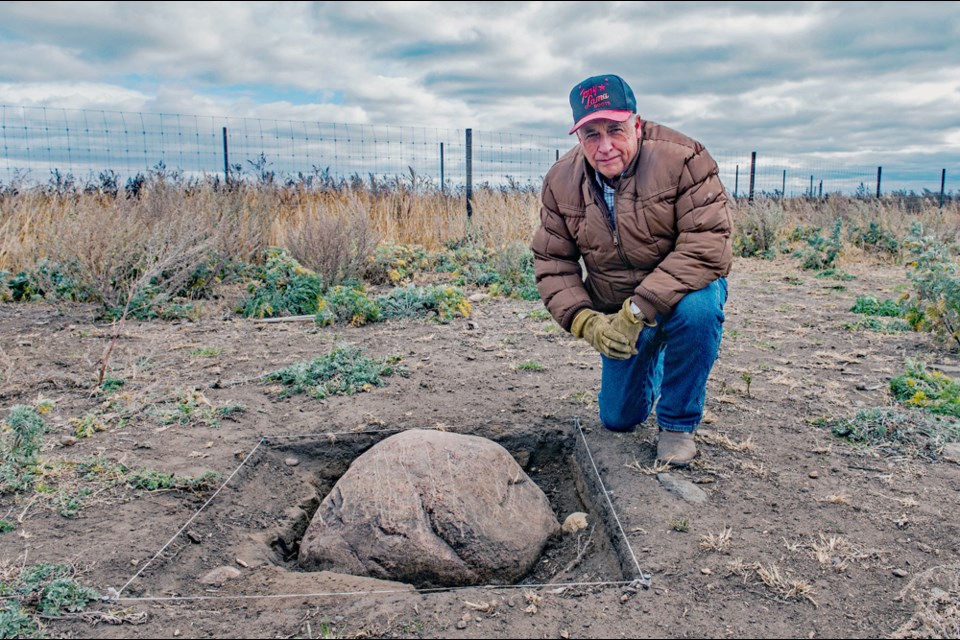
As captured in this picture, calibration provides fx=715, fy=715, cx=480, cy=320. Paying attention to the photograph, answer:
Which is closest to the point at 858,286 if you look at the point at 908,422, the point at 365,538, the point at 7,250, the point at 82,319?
the point at 908,422

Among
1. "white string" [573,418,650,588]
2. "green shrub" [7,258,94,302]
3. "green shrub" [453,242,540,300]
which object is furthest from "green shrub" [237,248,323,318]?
"white string" [573,418,650,588]

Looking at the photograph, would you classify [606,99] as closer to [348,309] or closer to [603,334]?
[603,334]

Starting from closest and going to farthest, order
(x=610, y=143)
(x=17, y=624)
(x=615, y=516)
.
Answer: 1. (x=17, y=624)
2. (x=615, y=516)
3. (x=610, y=143)

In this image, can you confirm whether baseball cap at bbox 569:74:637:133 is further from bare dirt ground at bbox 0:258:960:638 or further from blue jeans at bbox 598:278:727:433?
bare dirt ground at bbox 0:258:960:638

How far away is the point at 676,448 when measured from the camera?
3168 millimetres

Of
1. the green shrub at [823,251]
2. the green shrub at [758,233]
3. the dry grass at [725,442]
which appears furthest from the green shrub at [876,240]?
the dry grass at [725,442]

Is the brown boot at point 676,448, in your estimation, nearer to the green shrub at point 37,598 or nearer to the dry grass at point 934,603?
the dry grass at point 934,603

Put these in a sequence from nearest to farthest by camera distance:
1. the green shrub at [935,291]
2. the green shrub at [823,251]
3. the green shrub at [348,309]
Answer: the green shrub at [935,291], the green shrub at [348,309], the green shrub at [823,251]

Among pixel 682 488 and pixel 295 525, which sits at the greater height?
pixel 682 488

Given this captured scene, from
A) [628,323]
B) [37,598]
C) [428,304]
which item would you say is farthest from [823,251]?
[37,598]

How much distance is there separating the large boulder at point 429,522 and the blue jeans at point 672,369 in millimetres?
727

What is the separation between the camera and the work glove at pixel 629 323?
2.99 meters

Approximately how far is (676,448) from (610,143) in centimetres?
136

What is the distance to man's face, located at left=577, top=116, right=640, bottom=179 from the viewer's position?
2896mm
